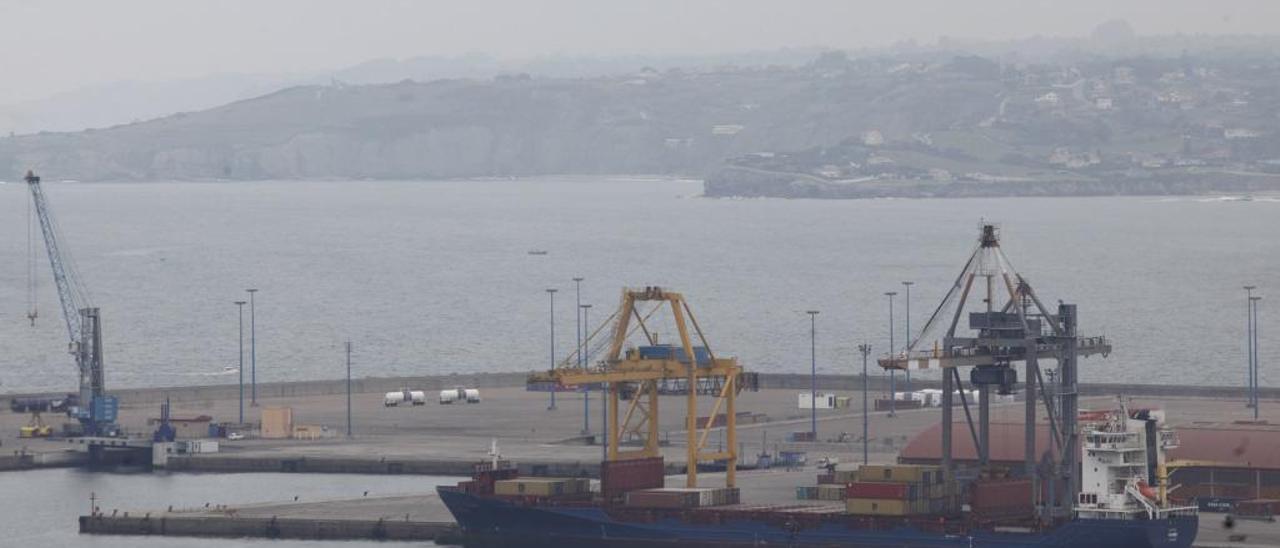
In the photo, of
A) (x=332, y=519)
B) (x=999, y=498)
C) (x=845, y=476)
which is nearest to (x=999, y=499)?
(x=999, y=498)

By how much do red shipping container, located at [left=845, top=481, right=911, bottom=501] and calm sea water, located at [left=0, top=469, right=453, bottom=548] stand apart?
53.6 feet

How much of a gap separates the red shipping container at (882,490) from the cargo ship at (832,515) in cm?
3

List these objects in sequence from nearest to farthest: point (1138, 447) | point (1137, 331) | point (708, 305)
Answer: point (1138, 447) → point (1137, 331) → point (708, 305)

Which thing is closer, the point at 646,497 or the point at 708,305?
the point at 646,497

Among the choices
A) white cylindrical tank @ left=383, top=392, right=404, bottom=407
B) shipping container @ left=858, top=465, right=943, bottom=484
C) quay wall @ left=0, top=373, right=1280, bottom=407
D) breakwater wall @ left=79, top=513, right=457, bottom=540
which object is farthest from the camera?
white cylindrical tank @ left=383, top=392, right=404, bottom=407

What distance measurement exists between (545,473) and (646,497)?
1368 centimetres

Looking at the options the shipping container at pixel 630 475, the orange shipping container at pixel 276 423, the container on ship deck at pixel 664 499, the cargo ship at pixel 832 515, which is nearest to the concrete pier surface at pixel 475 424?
the orange shipping container at pixel 276 423

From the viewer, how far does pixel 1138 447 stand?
66625mm

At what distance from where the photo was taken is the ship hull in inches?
2589

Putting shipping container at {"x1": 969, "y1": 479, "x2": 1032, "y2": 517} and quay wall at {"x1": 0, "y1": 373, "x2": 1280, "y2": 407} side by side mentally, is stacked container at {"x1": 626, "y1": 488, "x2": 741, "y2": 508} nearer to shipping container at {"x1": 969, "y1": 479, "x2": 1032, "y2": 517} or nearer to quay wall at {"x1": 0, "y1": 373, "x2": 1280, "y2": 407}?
shipping container at {"x1": 969, "y1": 479, "x2": 1032, "y2": 517}

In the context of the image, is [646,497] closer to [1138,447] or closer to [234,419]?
[1138,447]

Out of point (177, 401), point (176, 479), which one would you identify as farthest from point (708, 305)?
point (176, 479)

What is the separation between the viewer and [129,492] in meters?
86.3

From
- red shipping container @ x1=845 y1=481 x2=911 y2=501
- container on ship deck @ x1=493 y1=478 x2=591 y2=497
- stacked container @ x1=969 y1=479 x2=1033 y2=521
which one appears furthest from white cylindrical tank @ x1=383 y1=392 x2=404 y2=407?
stacked container @ x1=969 y1=479 x2=1033 y2=521
